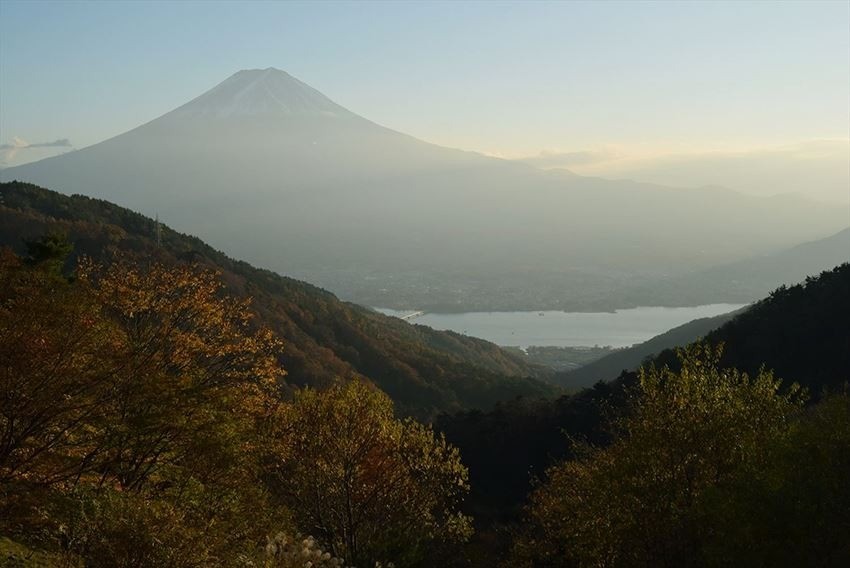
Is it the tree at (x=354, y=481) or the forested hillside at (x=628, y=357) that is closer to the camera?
the tree at (x=354, y=481)

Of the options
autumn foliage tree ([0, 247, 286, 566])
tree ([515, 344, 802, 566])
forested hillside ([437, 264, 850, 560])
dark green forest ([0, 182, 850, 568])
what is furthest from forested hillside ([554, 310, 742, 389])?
autumn foliage tree ([0, 247, 286, 566])

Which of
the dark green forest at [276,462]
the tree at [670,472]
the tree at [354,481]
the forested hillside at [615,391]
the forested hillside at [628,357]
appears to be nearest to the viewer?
the dark green forest at [276,462]

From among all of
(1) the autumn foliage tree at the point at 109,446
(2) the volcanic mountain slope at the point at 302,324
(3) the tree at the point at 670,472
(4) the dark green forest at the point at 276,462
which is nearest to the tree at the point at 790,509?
(4) the dark green forest at the point at 276,462

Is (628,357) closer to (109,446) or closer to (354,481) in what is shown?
(354,481)

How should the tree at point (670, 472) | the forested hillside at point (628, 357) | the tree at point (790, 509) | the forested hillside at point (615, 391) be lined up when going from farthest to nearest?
the forested hillside at point (628, 357), the forested hillside at point (615, 391), the tree at point (670, 472), the tree at point (790, 509)

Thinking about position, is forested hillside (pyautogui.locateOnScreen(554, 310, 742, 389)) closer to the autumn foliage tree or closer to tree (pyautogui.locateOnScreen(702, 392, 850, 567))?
tree (pyautogui.locateOnScreen(702, 392, 850, 567))

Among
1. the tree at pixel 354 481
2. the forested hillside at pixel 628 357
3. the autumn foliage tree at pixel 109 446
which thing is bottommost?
the forested hillside at pixel 628 357

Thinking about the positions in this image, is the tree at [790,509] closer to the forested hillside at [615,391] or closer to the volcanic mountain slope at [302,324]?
the forested hillside at [615,391]
